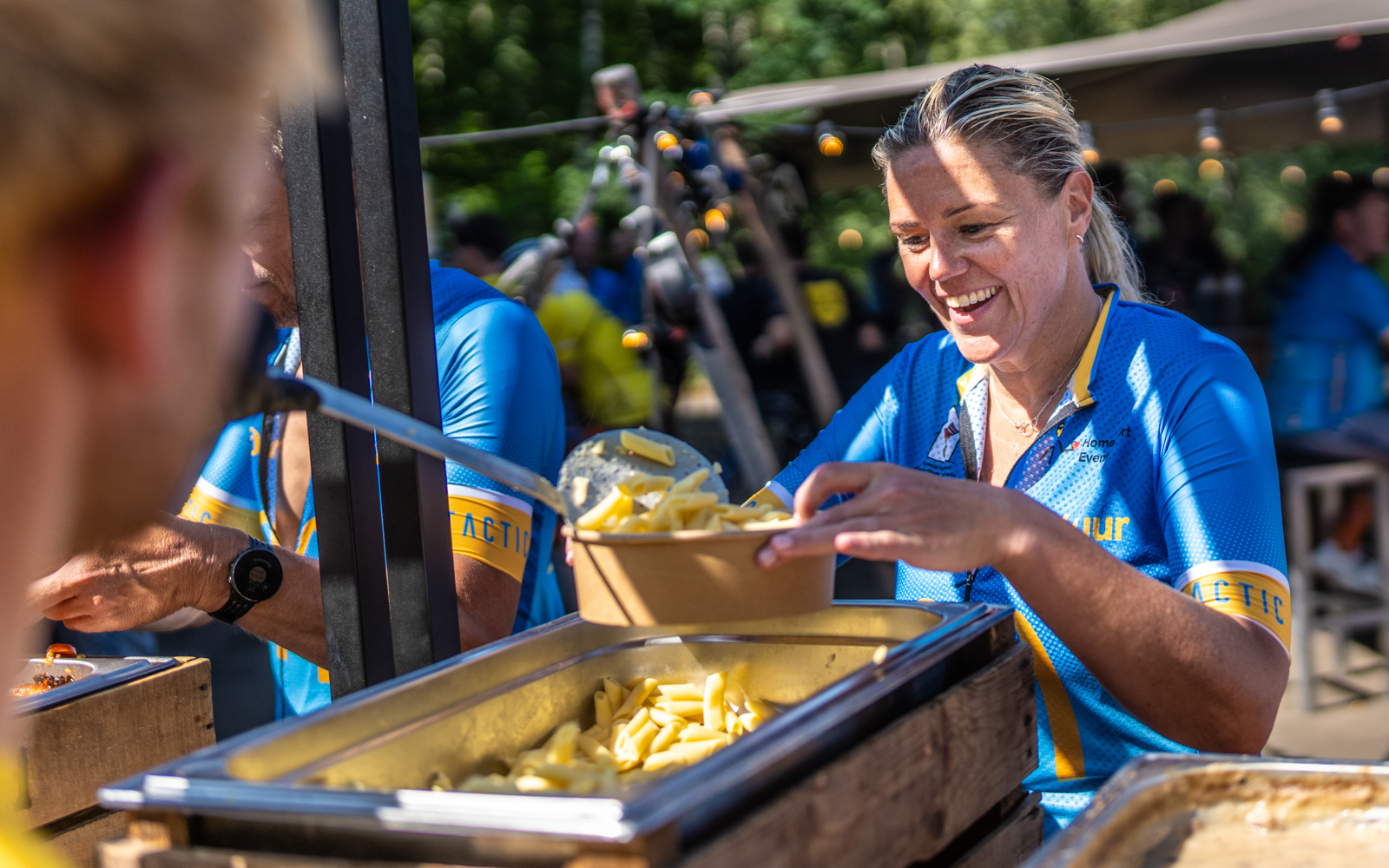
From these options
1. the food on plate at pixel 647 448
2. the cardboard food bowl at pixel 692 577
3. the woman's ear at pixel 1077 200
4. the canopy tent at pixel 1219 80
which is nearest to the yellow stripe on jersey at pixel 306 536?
the food on plate at pixel 647 448

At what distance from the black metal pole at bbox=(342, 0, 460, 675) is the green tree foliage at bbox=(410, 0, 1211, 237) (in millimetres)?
10925

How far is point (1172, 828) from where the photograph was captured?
1099 millimetres

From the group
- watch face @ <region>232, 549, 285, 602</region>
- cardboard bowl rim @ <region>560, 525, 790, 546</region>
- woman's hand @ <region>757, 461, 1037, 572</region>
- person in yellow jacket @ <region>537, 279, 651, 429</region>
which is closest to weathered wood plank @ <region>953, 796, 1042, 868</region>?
woman's hand @ <region>757, 461, 1037, 572</region>

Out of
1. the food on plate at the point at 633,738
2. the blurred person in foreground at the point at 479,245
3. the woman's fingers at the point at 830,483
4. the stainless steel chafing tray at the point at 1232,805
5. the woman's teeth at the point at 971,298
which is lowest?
the stainless steel chafing tray at the point at 1232,805

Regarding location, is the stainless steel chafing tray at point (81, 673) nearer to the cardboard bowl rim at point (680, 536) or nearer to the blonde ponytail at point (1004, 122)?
the cardboard bowl rim at point (680, 536)

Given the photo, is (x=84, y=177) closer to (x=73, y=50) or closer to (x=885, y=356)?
(x=73, y=50)

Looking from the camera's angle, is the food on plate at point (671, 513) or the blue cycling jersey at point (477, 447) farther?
the blue cycling jersey at point (477, 447)

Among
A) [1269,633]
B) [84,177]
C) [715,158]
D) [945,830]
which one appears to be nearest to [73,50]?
[84,177]

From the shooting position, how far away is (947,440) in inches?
77.8

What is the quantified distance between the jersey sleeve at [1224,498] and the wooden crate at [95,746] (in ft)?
5.14

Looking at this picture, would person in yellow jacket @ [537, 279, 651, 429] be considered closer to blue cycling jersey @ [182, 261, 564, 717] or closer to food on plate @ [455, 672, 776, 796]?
blue cycling jersey @ [182, 261, 564, 717]

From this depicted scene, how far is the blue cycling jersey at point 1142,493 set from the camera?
1.58m

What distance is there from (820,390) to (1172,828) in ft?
20.4

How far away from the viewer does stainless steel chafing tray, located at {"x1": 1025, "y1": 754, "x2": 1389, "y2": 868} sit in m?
1.05
